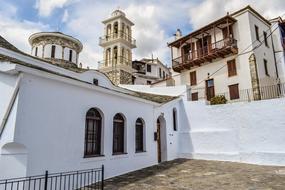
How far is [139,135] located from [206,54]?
1096 cm

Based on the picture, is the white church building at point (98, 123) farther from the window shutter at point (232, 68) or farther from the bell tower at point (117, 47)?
the bell tower at point (117, 47)

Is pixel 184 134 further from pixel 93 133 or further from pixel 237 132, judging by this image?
pixel 93 133

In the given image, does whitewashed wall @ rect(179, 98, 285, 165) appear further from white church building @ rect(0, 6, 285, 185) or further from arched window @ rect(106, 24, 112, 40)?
arched window @ rect(106, 24, 112, 40)

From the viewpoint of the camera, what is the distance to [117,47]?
1115 inches

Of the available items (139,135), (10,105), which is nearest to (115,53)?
(139,135)

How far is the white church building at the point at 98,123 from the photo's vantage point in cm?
598

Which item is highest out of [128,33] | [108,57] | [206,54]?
[128,33]

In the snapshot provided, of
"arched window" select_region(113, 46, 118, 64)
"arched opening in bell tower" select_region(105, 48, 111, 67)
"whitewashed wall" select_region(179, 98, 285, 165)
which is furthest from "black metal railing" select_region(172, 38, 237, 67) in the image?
"arched opening in bell tower" select_region(105, 48, 111, 67)

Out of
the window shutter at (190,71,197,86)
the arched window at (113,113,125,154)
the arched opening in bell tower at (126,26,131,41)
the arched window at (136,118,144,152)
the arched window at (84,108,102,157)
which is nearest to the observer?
the arched window at (84,108,102,157)

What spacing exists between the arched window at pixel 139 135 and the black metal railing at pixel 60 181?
Result: 3226 millimetres

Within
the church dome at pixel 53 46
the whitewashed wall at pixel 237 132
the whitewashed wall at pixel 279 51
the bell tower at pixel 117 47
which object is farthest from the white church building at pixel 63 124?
the bell tower at pixel 117 47

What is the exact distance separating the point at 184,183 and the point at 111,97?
4577mm

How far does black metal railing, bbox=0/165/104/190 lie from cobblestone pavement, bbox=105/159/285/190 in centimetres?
57

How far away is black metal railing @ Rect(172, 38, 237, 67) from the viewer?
16.9 m
